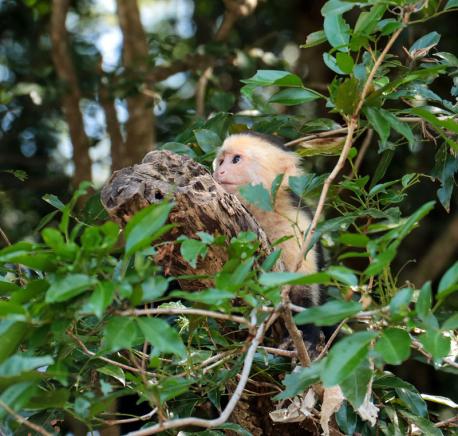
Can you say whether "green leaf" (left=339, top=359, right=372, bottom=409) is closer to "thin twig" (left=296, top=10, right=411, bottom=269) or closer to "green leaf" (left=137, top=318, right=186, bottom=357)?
"thin twig" (left=296, top=10, right=411, bottom=269)

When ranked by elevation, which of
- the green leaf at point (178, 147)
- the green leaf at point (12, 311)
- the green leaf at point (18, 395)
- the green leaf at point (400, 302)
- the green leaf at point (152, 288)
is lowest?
the green leaf at point (178, 147)

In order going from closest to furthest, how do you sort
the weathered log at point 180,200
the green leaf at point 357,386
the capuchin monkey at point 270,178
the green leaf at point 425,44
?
1. the green leaf at point 357,386
2. the weathered log at point 180,200
3. the green leaf at point 425,44
4. the capuchin monkey at point 270,178

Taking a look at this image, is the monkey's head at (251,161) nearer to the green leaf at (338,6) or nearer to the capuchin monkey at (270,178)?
the capuchin monkey at (270,178)

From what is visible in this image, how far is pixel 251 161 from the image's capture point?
11.4 ft

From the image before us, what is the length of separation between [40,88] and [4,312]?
11.5 feet

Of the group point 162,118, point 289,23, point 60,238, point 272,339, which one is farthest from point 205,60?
point 60,238

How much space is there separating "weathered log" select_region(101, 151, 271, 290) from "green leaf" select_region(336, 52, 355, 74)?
0.53 m

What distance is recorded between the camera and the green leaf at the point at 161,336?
1.62 meters

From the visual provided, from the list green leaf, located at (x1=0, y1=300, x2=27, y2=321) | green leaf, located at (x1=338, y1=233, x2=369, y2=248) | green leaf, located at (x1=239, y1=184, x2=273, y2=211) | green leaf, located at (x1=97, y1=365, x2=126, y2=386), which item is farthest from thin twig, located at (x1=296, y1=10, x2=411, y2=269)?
green leaf, located at (x1=0, y1=300, x2=27, y2=321)

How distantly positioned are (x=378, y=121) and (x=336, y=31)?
253mm

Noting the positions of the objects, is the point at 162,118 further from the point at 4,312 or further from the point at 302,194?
the point at 4,312

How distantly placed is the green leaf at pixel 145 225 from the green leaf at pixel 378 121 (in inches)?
26.3

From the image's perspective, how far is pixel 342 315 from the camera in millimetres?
1635

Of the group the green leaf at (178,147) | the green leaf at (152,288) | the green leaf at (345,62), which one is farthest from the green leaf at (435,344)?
the green leaf at (178,147)
